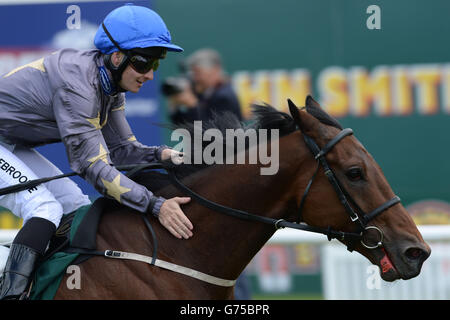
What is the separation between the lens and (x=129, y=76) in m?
3.32

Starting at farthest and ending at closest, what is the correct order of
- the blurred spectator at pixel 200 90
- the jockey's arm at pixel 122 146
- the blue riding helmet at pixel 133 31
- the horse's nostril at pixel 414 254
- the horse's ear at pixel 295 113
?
the blurred spectator at pixel 200 90 < the jockey's arm at pixel 122 146 < the blue riding helmet at pixel 133 31 < the horse's ear at pixel 295 113 < the horse's nostril at pixel 414 254

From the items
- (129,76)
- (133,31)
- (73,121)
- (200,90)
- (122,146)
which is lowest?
(200,90)

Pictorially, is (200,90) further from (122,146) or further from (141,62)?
(141,62)

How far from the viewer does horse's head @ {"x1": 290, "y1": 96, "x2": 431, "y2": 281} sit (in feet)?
9.84

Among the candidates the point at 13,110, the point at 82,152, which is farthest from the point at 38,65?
the point at 82,152

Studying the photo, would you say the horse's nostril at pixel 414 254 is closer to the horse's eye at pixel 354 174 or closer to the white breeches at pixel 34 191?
the horse's eye at pixel 354 174

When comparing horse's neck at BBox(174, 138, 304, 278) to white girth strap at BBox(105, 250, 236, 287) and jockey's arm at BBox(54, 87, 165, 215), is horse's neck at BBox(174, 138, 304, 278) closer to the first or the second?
white girth strap at BBox(105, 250, 236, 287)

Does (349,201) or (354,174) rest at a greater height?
(354,174)

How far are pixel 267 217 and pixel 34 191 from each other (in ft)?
3.68

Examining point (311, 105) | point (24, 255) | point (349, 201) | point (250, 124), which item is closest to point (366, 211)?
point (349, 201)

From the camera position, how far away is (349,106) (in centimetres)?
639

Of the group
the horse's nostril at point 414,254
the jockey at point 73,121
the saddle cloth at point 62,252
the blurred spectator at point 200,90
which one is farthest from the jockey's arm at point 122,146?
the blurred spectator at point 200,90

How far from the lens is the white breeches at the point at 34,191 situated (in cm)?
329

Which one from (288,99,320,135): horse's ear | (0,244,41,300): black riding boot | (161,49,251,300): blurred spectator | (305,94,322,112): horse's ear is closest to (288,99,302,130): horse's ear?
(288,99,320,135): horse's ear
